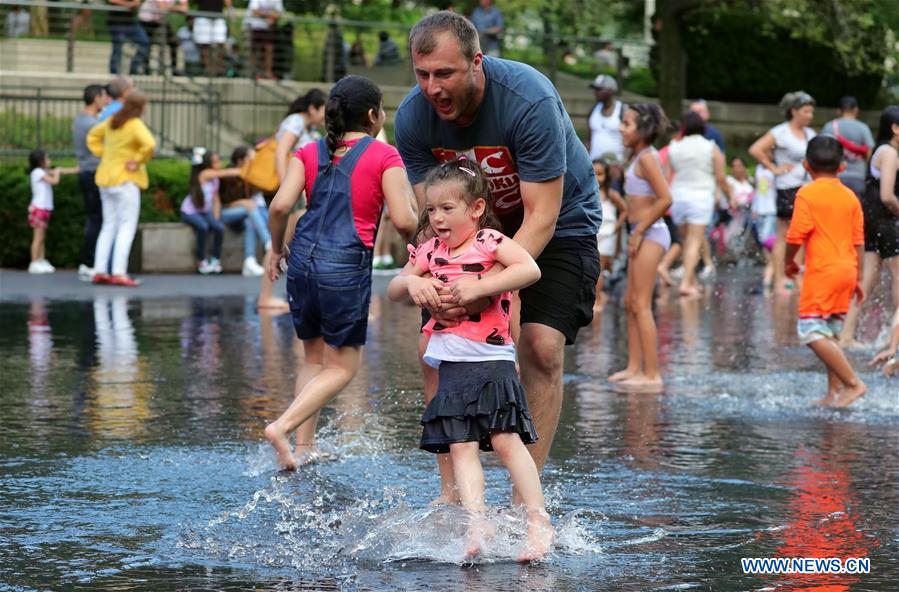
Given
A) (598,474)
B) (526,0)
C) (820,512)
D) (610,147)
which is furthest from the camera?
(526,0)

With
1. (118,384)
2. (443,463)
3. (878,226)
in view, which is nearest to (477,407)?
(443,463)

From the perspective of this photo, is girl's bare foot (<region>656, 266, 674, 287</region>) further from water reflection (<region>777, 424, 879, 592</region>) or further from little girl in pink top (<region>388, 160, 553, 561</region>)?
little girl in pink top (<region>388, 160, 553, 561</region>)

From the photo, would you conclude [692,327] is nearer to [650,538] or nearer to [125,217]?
[125,217]

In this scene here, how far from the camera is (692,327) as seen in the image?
1423 centimetres

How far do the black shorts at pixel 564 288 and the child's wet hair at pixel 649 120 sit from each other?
407cm

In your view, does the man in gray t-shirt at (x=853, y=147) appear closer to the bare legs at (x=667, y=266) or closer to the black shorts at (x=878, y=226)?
the black shorts at (x=878, y=226)

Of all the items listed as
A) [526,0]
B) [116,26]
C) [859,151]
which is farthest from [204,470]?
[526,0]

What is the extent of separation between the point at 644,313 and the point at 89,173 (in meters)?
8.65

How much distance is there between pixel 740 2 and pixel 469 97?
23788 millimetres

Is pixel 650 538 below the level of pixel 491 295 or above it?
below

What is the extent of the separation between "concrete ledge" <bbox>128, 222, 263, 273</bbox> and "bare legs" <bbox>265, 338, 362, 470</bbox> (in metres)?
11.5

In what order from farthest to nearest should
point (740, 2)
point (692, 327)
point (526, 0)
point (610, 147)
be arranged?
point (526, 0) < point (740, 2) < point (610, 147) < point (692, 327)

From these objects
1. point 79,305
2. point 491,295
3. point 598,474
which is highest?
point 491,295

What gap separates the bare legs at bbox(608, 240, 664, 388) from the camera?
1036 centimetres
